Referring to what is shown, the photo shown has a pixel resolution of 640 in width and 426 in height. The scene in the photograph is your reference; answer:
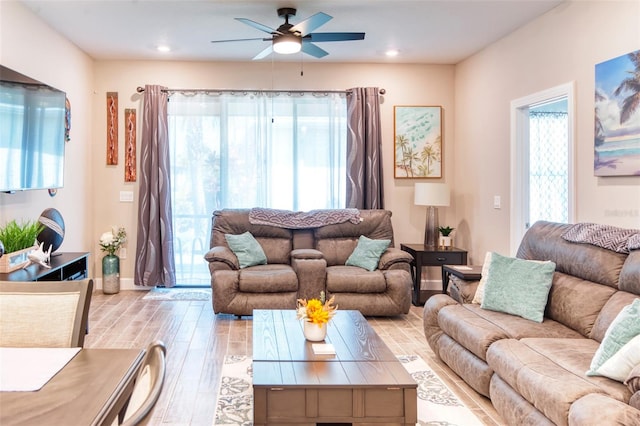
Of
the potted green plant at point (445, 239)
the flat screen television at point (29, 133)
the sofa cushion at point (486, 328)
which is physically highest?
the flat screen television at point (29, 133)

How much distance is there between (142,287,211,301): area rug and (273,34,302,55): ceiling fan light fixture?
9.55ft

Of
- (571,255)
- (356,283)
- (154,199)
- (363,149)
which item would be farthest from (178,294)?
(571,255)

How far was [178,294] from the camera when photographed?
5.78 metres

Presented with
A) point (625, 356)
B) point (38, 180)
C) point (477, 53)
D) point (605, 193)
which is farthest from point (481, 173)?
point (38, 180)

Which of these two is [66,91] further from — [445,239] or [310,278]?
[445,239]

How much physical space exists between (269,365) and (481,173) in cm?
385

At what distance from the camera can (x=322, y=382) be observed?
223 centimetres

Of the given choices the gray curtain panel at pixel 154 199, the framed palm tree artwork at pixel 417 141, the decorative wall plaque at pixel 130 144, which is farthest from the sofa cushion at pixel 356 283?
the decorative wall plaque at pixel 130 144

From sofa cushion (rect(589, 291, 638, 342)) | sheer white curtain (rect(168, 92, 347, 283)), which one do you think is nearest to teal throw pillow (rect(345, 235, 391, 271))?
sheer white curtain (rect(168, 92, 347, 283))

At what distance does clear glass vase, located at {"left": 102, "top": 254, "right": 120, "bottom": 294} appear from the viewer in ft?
18.9

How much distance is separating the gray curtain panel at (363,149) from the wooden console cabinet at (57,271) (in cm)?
299

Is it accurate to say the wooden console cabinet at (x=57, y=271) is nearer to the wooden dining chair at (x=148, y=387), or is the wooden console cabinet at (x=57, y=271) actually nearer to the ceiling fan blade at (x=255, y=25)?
the ceiling fan blade at (x=255, y=25)

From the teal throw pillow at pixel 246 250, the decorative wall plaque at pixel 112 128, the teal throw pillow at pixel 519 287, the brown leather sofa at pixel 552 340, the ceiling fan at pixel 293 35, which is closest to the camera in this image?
the brown leather sofa at pixel 552 340

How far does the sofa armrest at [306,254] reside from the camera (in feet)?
16.1
